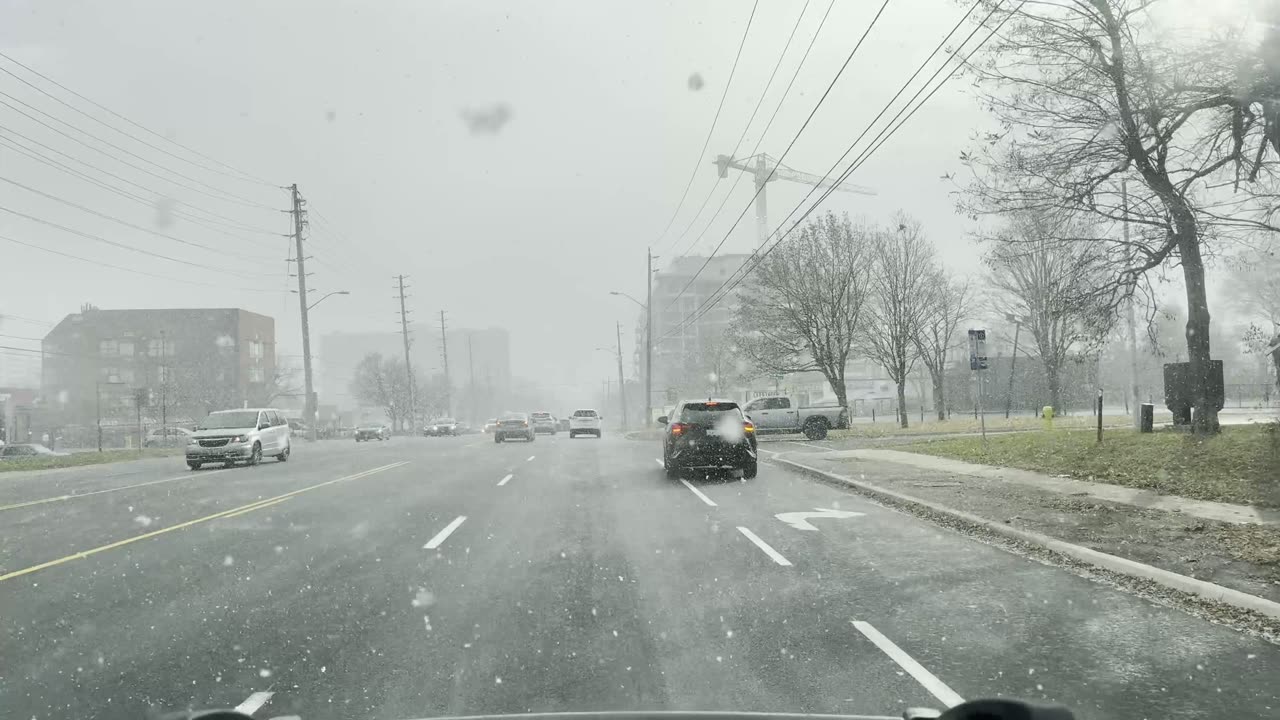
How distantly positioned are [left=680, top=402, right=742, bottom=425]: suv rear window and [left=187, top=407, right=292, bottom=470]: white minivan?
15.2 m

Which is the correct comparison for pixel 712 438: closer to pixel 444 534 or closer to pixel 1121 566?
pixel 444 534

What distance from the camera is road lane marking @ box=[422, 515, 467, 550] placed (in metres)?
9.29

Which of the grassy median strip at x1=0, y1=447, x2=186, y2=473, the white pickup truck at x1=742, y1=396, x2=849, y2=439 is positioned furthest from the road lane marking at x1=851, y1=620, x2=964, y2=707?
the grassy median strip at x1=0, y1=447, x2=186, y2=473

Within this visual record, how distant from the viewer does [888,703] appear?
417 centimetres

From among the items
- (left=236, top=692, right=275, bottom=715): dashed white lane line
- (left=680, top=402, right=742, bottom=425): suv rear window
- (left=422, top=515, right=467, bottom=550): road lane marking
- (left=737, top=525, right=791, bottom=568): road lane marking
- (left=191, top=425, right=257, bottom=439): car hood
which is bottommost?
(left=737, top=525, right=791, bottom=568): road lane marking

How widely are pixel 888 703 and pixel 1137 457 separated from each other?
544 inches

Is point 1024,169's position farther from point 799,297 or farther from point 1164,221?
point 799,297

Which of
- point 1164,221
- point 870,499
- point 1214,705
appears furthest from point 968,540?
point 1164,221

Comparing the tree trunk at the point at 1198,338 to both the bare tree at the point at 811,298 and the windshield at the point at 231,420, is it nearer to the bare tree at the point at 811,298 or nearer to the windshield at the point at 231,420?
the bare tree at the point at 811,298

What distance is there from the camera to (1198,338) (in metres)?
17.2

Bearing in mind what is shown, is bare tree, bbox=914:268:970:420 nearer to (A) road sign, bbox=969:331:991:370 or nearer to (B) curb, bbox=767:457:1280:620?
(A) road sign, bbox=969:331:991:370

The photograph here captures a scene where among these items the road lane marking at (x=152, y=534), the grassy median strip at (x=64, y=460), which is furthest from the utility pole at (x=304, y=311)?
the road lane marking at (x=152, y=534)

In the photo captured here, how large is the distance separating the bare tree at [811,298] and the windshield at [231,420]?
2133 cm

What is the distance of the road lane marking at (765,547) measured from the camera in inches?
324
